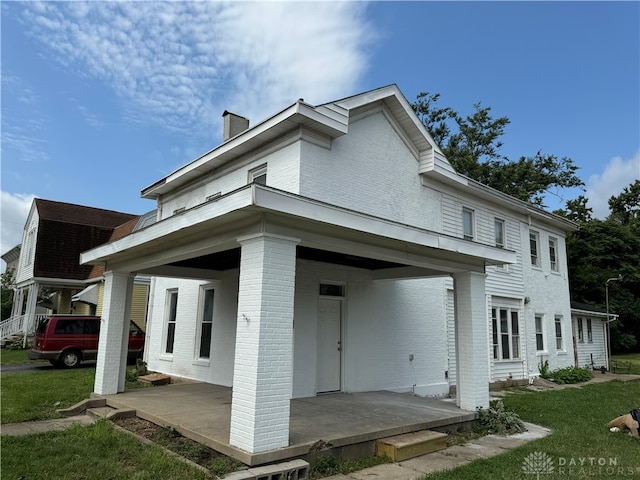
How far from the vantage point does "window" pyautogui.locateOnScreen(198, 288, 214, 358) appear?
11758 millimetres

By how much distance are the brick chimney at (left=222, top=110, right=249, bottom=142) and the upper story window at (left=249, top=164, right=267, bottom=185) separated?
274cm

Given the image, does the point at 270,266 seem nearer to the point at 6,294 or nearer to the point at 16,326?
the point at 16,326

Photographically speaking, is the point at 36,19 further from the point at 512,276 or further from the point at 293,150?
the point at 512,276

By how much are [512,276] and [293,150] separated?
10091 millimetres

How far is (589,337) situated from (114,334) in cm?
2146

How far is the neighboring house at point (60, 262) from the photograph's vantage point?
22.4 meters

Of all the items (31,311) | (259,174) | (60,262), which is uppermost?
(259,174)

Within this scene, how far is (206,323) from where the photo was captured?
11906 mm

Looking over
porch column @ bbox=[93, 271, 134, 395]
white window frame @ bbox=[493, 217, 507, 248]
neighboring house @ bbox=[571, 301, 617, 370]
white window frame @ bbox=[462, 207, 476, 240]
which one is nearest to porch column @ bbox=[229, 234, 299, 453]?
porch column @ bbox=[93, 271, 134, 395]

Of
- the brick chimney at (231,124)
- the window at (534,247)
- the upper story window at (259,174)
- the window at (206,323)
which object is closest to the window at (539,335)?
the window at (534,247)

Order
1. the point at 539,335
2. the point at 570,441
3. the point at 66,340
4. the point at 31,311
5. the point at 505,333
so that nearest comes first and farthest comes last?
the point at 570,441, the point at 505,333, the point at 66,340, the point at 539,335, the point at 31,311

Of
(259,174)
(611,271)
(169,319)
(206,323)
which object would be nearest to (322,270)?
(259,174)

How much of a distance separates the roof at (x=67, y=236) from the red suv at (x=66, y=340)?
6.61 meters

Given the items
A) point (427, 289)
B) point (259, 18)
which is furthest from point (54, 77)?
point (427, 289)
